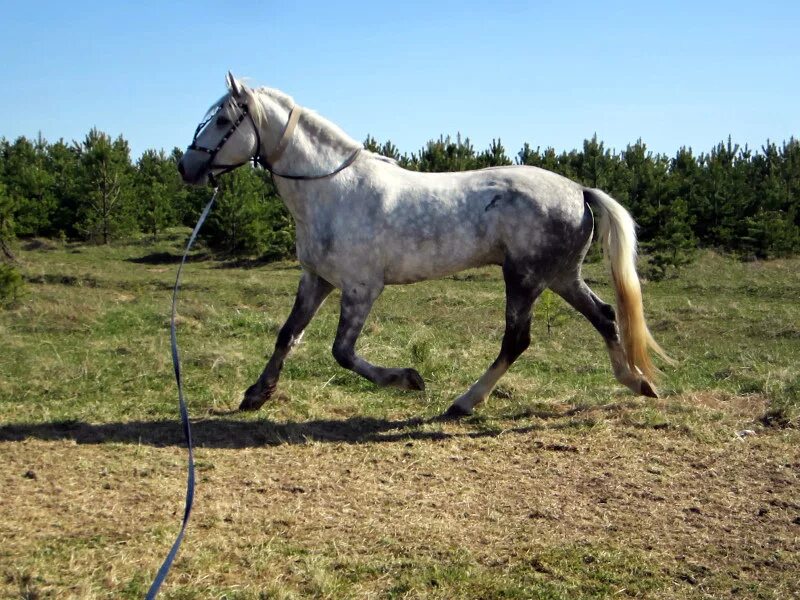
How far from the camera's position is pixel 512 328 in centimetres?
583

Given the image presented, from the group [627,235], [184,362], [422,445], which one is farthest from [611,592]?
[184,362]

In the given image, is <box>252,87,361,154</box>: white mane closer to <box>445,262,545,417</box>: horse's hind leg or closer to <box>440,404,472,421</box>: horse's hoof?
<box>445,262,545,417</box>: horse's hind leg

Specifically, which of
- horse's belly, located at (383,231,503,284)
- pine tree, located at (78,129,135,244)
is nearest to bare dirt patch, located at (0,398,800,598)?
horse's belly, located at (383,231,503,284)

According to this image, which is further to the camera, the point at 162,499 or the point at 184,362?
the point at 184,362

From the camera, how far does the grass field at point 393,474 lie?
3.22m

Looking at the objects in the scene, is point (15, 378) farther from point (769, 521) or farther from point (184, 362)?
point (769, 521)

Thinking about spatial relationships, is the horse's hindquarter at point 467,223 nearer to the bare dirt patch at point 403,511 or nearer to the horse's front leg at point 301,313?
the horse's front leg at point 301,313

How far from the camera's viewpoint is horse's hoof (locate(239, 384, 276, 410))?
5965mm

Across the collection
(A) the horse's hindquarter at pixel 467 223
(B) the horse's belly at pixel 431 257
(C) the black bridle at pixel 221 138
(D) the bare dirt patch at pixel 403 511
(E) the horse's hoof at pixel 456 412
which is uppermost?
(C) the black bridle at pixel 221 138

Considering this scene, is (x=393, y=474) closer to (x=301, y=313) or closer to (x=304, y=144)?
(x=301, y=313)

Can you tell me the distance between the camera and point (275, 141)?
5.64 metres

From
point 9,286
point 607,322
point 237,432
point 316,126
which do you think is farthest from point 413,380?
point 9,286

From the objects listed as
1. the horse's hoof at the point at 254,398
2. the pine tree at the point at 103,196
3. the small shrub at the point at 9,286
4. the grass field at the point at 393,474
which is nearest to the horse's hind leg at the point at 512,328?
the grass field at the point at 393,474

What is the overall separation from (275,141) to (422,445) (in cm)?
232
